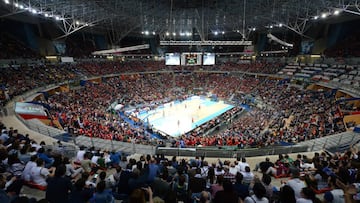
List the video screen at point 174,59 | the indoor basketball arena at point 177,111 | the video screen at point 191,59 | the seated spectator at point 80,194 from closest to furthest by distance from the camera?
1. the seated spectator at point 80,194
2. the indoor basketball arena at point 177,111
3. the video screen at point 191,59
4. the video screen at point 174,59

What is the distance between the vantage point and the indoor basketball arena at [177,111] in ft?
14.5

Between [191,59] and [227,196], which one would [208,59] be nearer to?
[191,59]

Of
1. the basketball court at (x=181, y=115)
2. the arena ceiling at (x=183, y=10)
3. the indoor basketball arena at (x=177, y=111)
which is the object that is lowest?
the basketball court at (x=181, y=115)

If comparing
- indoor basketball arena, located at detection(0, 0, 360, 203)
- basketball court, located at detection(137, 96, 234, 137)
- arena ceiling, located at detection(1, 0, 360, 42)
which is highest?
arena ceiling, located at detection(1, 0, 360, 42)

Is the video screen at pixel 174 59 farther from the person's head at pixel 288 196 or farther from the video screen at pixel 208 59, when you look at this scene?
the person's head at pixel 288 196

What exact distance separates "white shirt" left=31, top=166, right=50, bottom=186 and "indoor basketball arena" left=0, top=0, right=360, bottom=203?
25 mm

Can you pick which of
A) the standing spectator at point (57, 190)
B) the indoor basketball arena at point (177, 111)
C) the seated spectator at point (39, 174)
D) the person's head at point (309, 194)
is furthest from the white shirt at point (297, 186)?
the seated spectator at point (39, 174)

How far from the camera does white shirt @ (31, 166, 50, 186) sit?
192 inches

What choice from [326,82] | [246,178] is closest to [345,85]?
[326,82]

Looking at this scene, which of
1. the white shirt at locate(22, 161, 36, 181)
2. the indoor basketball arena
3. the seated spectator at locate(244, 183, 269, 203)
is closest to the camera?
the seated spectator at locate(244, 183, 269, 203)

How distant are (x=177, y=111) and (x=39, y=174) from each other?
2738cm

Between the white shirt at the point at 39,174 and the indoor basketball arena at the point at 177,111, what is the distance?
0.08 feet

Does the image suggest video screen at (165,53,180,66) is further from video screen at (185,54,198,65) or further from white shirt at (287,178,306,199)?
white shirt at (287,178,306,199)

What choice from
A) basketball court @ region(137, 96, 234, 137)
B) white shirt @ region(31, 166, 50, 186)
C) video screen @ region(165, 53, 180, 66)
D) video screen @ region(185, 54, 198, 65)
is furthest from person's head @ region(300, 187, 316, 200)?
video screen @ region(165, 53, 180, 66)
